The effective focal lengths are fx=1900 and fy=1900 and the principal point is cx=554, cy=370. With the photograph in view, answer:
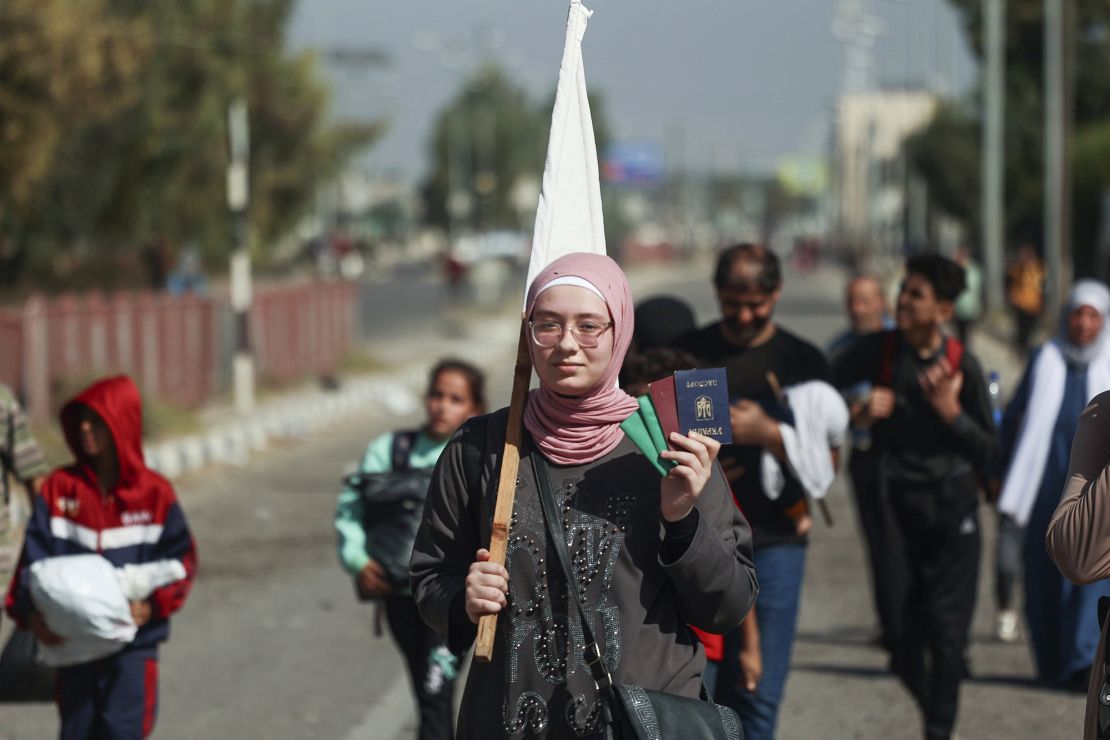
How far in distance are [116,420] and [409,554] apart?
1.03 m

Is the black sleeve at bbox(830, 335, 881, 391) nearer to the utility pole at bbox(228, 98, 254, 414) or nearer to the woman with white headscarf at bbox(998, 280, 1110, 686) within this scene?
the woman with white headscarf at bbox(998, 280, 1110, 686)

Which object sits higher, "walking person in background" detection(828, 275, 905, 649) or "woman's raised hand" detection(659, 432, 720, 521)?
"woman's raised hand" detection(659, 432, 720, 521)

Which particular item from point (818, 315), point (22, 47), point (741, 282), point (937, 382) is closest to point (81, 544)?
point (741, 282)

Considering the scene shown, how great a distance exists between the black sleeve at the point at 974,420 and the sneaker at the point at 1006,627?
8.91 ft

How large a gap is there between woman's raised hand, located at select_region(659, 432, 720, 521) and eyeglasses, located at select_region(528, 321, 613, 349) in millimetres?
237

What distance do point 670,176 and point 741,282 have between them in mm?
153895

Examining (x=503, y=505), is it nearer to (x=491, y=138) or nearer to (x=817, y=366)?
(x=817, y=366)

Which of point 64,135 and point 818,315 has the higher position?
point 64,135

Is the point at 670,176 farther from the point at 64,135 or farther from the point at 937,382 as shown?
the point at 937,382

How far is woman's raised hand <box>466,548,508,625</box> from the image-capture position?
11.0 feet

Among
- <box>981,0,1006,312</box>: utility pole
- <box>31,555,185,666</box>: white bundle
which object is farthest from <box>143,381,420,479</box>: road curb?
<box>981,0,1006,312</box>: utility pole

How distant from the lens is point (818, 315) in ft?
139

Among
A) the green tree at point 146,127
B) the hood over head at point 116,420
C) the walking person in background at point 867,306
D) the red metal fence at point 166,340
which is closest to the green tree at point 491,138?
the green tree at point 146,127

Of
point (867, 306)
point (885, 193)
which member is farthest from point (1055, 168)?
point (885, 193)
